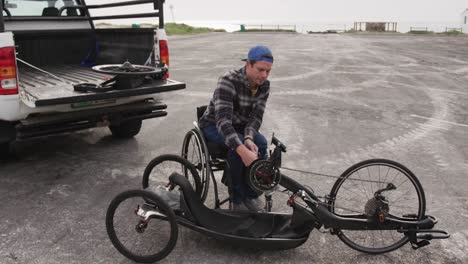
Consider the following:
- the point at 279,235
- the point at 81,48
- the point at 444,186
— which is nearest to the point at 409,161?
the point at 444,186

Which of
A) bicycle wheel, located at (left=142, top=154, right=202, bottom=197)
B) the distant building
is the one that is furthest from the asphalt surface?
the distant building

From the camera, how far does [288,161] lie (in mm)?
5738

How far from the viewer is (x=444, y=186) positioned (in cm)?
493

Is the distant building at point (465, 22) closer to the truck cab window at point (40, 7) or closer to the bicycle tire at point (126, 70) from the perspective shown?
the truck cab window at point (40, 7)

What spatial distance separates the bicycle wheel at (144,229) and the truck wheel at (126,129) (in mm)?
2619

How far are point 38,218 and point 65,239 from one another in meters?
0.55

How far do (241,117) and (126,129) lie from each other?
3012mm

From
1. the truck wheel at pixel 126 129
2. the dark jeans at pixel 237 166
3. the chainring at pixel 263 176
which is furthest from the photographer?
the truck wheel at pixel 126 129

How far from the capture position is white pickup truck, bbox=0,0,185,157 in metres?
4.61

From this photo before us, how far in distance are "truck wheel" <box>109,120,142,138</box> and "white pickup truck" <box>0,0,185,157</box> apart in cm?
1

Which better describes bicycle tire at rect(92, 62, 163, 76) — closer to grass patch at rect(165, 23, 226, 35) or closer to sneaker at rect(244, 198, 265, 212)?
sneaker at rect(244, 198, 265, 212)

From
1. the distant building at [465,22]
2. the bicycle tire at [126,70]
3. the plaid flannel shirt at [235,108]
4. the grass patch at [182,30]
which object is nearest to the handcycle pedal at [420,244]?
the plaid flannel shirt at [235,108]

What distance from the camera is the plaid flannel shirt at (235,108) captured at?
3.62 m

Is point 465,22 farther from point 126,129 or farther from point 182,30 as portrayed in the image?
point 126,129
